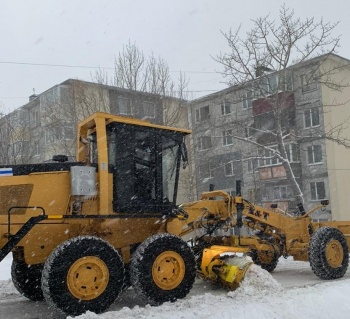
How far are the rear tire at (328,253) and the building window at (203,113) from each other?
22281 mm

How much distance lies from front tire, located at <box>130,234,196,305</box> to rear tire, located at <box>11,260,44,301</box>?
2.02 metres

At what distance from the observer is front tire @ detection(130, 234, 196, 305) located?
7121mm

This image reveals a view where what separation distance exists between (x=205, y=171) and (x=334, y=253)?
57.0 ft

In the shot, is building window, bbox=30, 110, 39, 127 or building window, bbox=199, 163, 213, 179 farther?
building window, bbox=30, 110, 39, 127

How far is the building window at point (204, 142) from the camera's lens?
26.6m

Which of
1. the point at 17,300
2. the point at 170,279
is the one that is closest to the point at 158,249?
the point at 170,279

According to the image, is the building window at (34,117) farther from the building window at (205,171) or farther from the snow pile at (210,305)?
the snow pile at (210,305)

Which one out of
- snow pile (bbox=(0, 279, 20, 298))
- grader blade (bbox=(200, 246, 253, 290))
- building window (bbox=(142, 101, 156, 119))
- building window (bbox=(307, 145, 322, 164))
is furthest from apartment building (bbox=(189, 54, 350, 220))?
grader blade (bbox=(200, 246, 253, 290))

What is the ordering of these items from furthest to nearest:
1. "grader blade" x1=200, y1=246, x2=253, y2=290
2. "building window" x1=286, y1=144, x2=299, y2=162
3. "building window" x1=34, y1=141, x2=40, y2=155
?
"building window" x1=286, y1=144, x2=299, y2=162 → "building window" x1=34, y1=141, x2=40, y2=155 → "grader blade" x1=200, y1=246, x2=253, y2=290

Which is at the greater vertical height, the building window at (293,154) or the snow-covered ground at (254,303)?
the building window at (293,154)

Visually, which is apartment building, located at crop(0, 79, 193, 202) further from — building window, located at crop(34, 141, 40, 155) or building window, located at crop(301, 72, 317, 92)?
building window, located at crop(301, 72, 317, 92)

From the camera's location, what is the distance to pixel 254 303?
700 centimetres

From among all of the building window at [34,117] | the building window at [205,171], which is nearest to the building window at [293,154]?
the building window at [205,171]

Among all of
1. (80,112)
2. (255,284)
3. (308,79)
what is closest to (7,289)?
(255,284)
